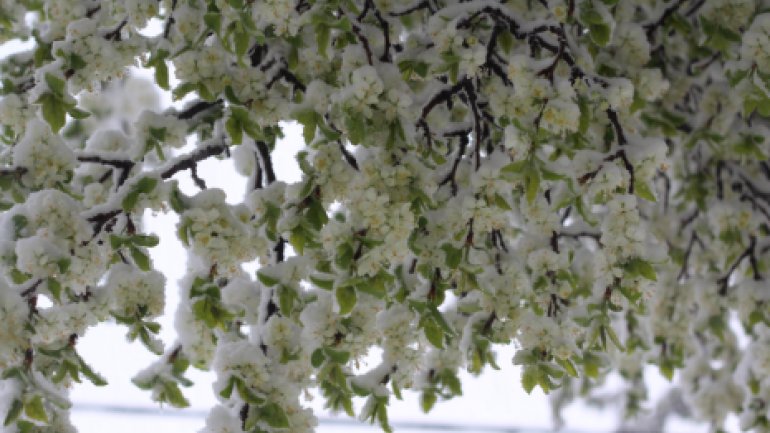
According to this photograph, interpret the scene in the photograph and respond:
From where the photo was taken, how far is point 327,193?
1.40 m

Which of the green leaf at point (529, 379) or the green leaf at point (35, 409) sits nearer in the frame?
the green leaf at point (35, 409)

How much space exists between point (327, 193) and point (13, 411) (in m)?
0.55

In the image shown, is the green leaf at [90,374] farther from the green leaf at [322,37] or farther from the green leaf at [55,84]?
the green leaf at [322,37]

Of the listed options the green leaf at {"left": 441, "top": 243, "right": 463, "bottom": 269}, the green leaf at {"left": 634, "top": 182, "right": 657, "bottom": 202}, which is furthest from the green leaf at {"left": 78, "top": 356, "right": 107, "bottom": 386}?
→ the green leaf at {"left": 634, "top": 182, "right": 657, "bottom": 202}

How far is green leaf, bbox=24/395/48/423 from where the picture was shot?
123 centimetres

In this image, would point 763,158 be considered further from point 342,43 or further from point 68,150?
point 68,150

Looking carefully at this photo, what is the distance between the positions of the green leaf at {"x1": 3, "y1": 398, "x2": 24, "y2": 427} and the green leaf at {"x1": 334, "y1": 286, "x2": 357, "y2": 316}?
466 millimetres

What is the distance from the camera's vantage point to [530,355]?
1538 millimetres

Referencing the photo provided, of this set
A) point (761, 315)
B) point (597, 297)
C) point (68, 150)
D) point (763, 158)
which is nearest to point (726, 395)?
point (761, 315)

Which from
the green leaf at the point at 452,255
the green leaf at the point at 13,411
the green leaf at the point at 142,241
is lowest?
the green leaf at the point at 13,411

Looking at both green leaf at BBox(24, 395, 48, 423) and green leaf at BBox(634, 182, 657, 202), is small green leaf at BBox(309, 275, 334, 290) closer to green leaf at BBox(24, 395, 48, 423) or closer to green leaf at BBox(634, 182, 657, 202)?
green leaf at BBox(24, 395, 48, 423)

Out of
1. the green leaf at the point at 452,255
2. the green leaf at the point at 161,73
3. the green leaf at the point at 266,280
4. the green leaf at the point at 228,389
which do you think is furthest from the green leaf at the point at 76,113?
the green leaf at the point at 452,255

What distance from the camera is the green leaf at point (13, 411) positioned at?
48.4 inches

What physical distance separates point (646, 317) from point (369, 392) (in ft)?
4.28
